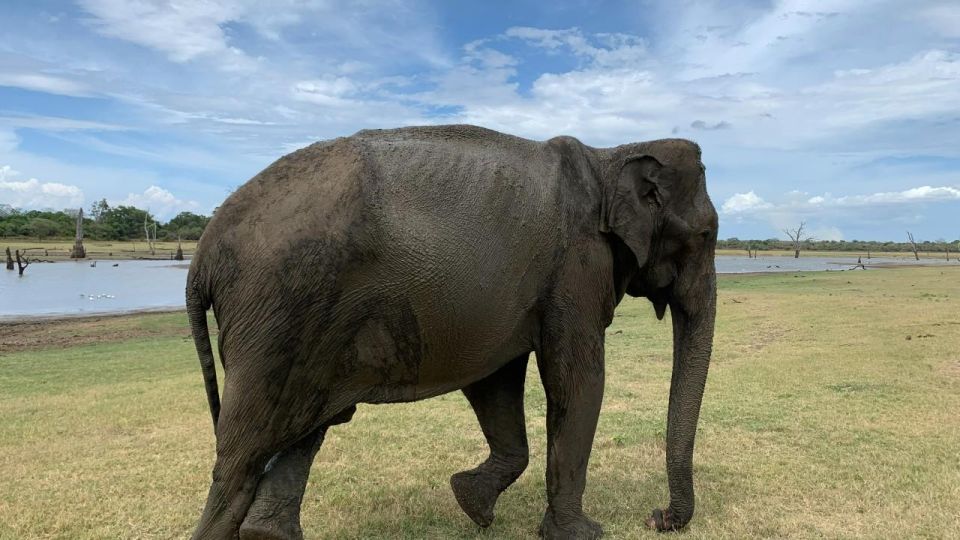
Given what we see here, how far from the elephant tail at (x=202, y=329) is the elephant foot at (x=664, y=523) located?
3.09 meters

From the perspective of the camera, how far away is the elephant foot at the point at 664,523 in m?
4.98

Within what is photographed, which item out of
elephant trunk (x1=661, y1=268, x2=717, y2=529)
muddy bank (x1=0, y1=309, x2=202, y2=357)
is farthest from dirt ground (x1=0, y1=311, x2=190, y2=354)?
elephant trunk (x1=661, y1=268, x2=717, y2=529)

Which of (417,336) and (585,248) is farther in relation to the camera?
(585,248)

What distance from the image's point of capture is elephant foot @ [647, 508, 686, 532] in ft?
16.3

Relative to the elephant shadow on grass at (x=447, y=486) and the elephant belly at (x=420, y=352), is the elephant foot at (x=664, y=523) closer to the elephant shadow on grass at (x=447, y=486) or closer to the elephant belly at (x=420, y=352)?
the elephant shadow on grass at (x=447, y=486)

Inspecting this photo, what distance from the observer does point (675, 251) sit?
489cm

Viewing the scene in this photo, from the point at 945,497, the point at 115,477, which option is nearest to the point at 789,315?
the point at 945,497

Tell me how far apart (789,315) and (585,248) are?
15.1 meters

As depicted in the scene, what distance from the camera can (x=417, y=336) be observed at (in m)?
4.02

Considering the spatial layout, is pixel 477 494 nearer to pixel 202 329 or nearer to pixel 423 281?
pixel 423 281

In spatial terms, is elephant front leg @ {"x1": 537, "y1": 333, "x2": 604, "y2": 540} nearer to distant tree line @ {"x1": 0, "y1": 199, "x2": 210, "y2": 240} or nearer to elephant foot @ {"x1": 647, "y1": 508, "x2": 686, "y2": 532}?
elephant foot @ {"x1": 647, "y1": 508, "x2": 686, "y2": 532}

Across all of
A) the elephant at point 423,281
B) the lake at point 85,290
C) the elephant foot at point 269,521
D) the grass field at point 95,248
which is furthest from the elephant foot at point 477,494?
the grass field at point 95,248

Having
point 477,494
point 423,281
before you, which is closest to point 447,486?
point 477,494

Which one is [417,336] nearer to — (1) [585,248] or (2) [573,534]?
(1) [585,248]
